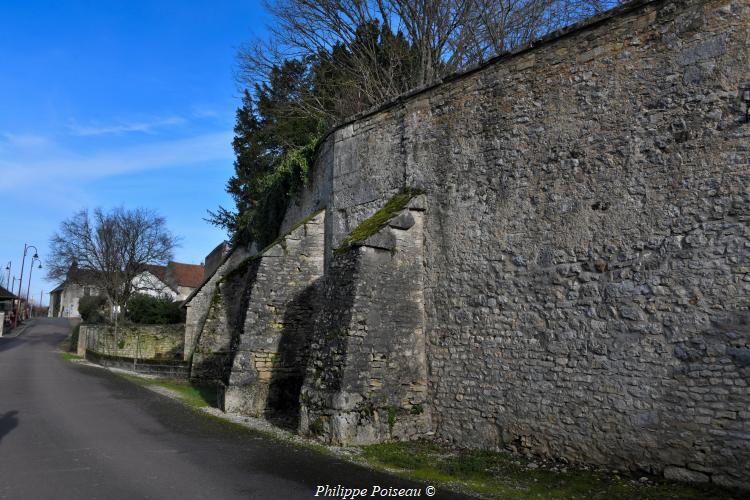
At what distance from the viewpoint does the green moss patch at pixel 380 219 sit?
29.4 feet

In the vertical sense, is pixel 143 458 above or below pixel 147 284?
below

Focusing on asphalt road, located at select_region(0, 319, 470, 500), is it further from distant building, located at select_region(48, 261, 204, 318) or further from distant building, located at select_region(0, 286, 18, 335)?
distant building, located at select_region(0, 286, 18, 335)

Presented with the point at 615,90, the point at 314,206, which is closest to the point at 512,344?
the point at 615,90

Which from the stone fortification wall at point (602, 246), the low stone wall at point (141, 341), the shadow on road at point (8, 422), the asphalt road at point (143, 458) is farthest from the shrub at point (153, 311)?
the stone fortification wall at point (602, 246)

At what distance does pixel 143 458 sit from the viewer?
7.25m

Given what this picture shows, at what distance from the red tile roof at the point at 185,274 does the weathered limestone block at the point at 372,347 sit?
176 ft

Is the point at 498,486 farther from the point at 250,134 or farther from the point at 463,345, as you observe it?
the point at 250,134

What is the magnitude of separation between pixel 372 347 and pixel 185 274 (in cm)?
5629

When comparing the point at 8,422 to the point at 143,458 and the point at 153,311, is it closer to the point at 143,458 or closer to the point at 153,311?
the point at 143,458

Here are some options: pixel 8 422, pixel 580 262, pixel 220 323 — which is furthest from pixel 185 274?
pixel 580 262

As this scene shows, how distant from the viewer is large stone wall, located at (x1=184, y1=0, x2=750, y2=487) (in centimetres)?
593

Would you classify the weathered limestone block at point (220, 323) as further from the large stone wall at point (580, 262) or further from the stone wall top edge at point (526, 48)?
the large stone wall at point (580, 262)

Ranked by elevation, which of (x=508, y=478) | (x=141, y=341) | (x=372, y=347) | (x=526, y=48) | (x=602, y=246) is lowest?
(x=508, y=478)

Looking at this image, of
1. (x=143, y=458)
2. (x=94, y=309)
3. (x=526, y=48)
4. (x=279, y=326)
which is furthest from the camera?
(x=94, y=309)
